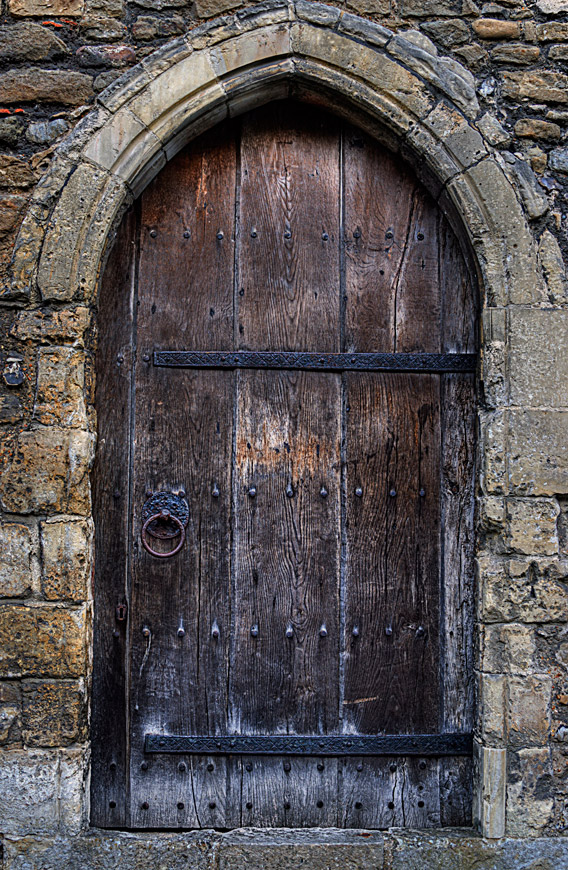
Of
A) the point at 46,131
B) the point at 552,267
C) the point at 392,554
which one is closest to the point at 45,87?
the point at 46,131

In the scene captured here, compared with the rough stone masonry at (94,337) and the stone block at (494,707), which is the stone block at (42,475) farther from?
the stone block at (494,707)

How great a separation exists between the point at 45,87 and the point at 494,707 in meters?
2.57

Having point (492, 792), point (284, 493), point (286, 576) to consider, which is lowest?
point (492, 792)

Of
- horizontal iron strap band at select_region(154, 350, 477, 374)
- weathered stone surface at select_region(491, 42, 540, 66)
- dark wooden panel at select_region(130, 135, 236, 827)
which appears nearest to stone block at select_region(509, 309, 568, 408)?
horizontal iron strap band at select_region(154, 350, 477, 374)

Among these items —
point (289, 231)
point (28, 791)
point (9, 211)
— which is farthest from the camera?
point (289, 231)

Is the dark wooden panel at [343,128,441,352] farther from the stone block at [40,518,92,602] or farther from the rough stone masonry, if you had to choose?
the stone block at [40,518,92,602]

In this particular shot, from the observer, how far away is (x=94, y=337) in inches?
93.8

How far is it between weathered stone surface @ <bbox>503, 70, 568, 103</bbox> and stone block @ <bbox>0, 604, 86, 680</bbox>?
2321mm

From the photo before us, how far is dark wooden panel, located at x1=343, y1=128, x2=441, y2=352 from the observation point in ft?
8.32

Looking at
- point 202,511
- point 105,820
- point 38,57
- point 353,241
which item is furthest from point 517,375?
point 105,820

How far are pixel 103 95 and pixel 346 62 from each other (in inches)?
33.0

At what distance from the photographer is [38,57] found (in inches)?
92.4

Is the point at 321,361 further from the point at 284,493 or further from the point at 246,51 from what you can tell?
the point at 246,51

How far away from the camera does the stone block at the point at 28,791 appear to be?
2.20 metres
